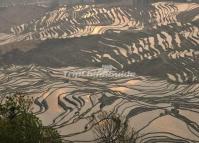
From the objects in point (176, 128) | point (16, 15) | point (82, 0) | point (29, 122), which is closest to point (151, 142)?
point (176, 128)

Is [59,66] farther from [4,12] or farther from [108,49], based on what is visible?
[4,12]

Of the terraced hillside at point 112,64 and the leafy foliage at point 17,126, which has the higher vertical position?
the terraced hillside at point 112,64

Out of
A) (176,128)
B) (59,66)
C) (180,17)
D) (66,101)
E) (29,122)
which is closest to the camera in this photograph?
(29,122)

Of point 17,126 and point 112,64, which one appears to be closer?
point 17,126

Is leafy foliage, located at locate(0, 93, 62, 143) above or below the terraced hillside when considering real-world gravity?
below

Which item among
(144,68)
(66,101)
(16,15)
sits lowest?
(66,101)

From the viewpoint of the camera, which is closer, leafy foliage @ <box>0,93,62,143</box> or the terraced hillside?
leafy foliage @ <box>0,93,62,143</box>

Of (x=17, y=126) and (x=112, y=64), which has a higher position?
(x=112, y=64)

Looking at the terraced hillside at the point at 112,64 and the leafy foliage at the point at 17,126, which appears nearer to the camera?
the leafy foliage at the point at 17,126
